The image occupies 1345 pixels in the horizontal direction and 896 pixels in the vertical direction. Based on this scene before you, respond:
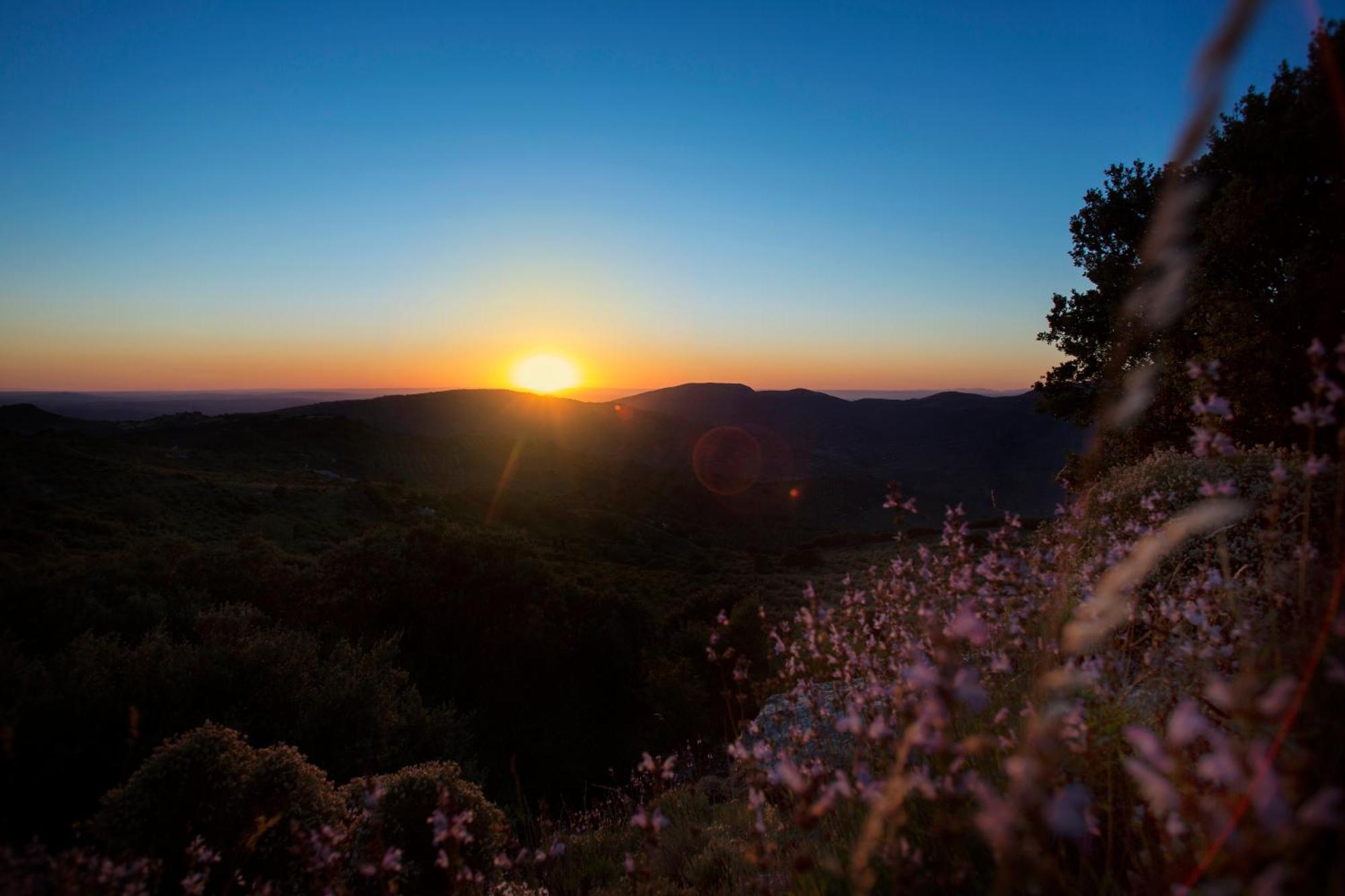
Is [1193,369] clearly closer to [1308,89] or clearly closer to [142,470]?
[1308,89]

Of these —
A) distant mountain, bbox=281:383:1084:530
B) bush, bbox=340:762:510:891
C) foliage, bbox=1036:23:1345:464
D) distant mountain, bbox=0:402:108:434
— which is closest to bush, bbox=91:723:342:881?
bush, bbox=340:762:510:891

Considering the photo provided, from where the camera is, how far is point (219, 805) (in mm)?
4719

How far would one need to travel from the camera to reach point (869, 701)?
12.6ft

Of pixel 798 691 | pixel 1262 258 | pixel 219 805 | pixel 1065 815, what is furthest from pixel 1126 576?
pixel 1262 258

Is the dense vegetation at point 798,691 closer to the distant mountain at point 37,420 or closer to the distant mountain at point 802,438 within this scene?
the distant mountain at point 802,438

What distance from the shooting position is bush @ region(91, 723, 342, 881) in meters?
4.49

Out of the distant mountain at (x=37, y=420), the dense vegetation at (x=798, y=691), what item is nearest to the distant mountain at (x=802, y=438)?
the distant mountain at (x=37, y=420)

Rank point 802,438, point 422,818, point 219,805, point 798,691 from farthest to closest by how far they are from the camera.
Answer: point 802,438 < point 422,818 < point 219,805 < point 798,691

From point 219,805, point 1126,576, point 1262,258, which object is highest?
point 1262,258

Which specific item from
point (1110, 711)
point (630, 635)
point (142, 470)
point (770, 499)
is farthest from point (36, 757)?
point (770, 499)

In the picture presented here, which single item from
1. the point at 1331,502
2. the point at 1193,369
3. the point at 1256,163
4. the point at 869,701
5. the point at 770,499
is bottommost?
the point at 770,499

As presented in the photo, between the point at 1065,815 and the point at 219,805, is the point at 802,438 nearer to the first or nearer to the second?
the point at 219,805

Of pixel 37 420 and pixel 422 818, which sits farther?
pixel 37 420

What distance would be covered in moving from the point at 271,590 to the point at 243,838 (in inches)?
431
